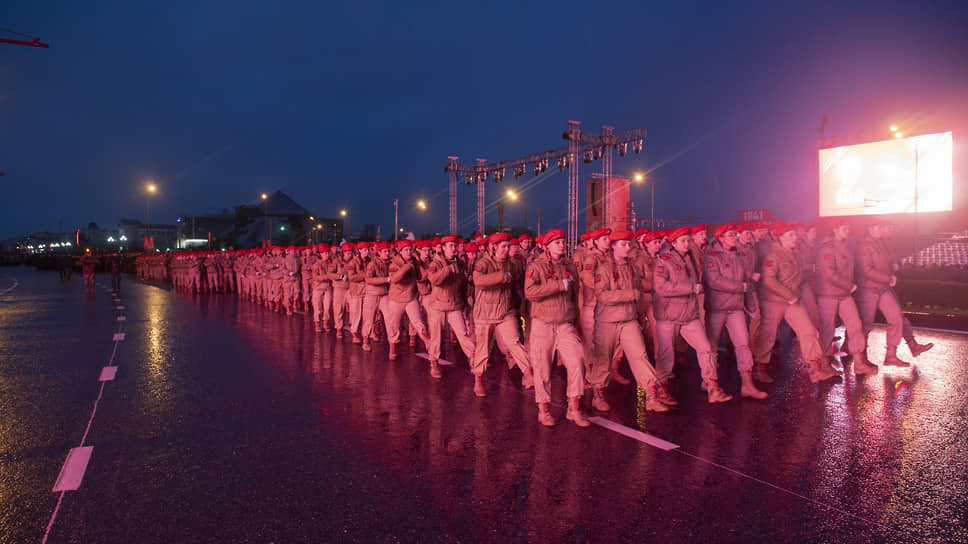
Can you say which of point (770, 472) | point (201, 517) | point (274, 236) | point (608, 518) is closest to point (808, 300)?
point (770, 472)

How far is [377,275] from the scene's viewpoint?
1039 cm

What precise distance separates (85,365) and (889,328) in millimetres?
11724

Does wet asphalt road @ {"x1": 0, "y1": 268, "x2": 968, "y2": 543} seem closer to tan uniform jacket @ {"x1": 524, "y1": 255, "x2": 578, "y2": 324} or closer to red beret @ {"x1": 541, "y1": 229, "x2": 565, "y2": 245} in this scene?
tan uniform jacket @ {"x1": 524, "y1": 255, "x2": 578, "y2": 324}

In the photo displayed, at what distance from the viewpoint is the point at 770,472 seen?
178 inches

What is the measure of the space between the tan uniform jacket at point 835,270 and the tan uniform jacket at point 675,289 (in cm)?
A: 263

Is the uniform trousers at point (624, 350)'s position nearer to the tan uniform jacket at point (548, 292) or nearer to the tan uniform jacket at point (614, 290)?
the tan uniform jacket at point (614, 290)

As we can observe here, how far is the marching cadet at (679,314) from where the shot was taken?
6.48m

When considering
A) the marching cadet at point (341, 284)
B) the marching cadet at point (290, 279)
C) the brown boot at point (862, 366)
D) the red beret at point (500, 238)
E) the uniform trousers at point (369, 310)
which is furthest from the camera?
the marching cadet at point (290, 279)

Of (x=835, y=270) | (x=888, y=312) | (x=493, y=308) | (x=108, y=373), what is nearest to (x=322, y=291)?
(x=108, y=373)

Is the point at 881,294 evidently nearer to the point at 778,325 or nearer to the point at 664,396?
the point at 778,325

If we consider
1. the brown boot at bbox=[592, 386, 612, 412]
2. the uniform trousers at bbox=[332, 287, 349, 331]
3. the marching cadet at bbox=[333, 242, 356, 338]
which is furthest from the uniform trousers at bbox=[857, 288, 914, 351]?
the uniform trousers at bbox=[332, 287, 349, 331]

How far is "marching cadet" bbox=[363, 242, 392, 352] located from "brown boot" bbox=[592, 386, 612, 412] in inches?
182

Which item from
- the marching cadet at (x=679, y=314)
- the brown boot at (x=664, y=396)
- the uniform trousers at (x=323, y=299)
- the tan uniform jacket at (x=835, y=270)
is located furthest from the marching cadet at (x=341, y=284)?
the tan uniform jacket at (x=835, y=270)

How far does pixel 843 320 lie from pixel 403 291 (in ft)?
20.2
